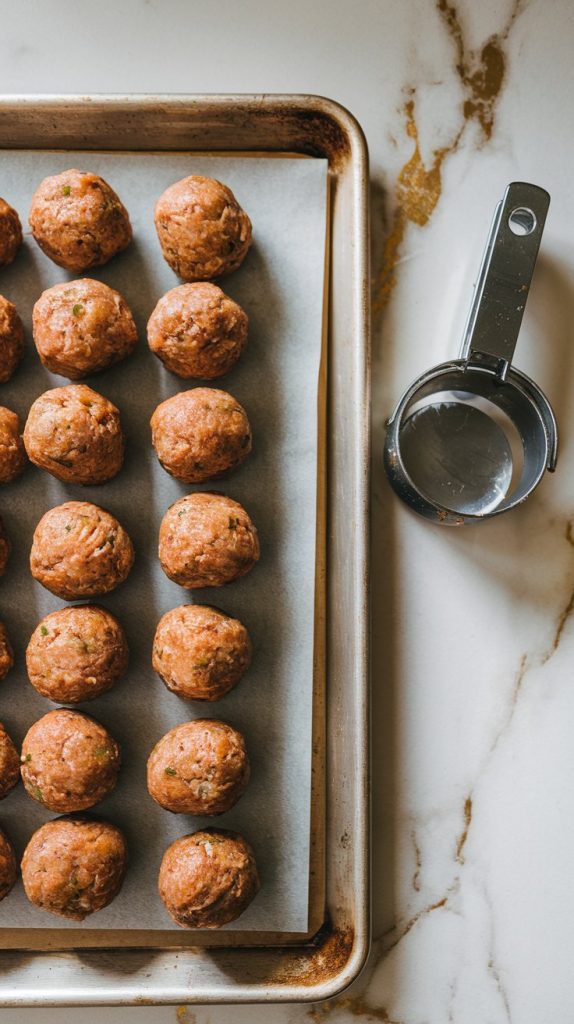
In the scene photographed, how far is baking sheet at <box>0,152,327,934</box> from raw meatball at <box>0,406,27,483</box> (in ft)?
0.21

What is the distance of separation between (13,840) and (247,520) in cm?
85

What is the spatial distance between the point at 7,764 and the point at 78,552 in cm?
47

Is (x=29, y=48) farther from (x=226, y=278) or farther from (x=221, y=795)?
(x=221, y=795)

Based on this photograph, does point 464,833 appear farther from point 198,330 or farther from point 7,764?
point 198,330

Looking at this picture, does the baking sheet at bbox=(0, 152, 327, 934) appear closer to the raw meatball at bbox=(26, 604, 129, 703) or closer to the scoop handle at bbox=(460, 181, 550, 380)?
the raw meatball at bbox=(26, 604, 129, 703)

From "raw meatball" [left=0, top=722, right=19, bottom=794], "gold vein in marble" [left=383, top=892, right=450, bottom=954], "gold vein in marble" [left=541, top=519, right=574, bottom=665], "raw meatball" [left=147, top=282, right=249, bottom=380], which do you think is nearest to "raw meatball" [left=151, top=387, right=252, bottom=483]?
"raw meatball" [left=147, top=282, right=249, bottom=380]

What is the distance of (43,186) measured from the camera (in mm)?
1820

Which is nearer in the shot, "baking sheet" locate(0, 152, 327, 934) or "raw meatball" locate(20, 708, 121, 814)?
"raw meatball" locate(20, 708, 121, 814)

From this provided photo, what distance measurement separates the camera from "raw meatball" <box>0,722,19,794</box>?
70.1 inches

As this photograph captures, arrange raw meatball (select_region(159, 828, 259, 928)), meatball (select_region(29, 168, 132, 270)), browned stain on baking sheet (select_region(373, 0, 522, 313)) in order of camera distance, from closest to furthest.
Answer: raw meatball (select_region(159, 828, 259, 928)) → meatball (select_region(29, 168, 132, 270)) → browned stain on baking sheet (select_region(373, 0, 522, 313))

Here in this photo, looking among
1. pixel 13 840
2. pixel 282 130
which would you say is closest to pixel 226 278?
pixel 282 130

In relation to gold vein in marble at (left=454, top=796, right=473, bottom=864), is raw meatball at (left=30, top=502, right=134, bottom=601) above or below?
above

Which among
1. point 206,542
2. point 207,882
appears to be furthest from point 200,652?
point 207,882

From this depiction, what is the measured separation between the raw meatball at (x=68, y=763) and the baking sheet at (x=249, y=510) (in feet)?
0.32
